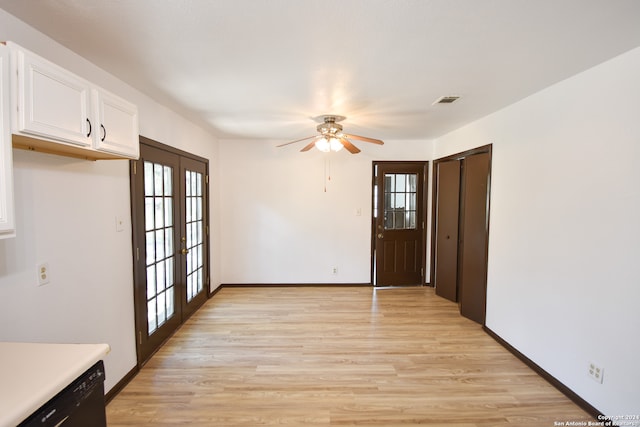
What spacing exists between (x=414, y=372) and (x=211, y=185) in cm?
357

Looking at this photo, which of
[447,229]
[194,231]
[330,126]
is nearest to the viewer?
[330,126]

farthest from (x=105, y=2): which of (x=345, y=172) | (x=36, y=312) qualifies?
(x=345, y=172)

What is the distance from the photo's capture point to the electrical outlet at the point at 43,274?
62.3 inches

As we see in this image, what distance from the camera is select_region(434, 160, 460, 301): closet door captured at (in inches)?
154

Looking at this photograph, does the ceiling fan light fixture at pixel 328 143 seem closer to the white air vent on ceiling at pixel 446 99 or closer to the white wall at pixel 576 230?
the white air vent on ceiling at pixel 446 99

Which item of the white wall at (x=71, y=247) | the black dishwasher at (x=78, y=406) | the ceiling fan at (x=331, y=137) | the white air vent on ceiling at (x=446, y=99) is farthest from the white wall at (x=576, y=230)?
the white wall at (x=71, y=247)

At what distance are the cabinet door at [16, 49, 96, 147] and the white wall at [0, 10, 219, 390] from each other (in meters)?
0.36

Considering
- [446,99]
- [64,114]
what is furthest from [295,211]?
[64,114]

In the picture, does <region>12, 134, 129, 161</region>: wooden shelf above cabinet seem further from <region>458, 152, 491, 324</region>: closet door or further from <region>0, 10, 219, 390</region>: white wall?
<region>458, 152, 491, 324</region>: closet door

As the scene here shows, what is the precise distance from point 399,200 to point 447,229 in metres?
0.91

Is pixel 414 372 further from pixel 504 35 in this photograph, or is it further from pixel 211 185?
pixel 211 185

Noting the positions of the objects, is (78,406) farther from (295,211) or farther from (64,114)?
(295,211)

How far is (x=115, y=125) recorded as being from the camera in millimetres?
1707

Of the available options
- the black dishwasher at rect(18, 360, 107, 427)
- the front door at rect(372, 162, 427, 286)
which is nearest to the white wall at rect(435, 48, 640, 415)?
the front door at rect(372, 162, 427, 286)
